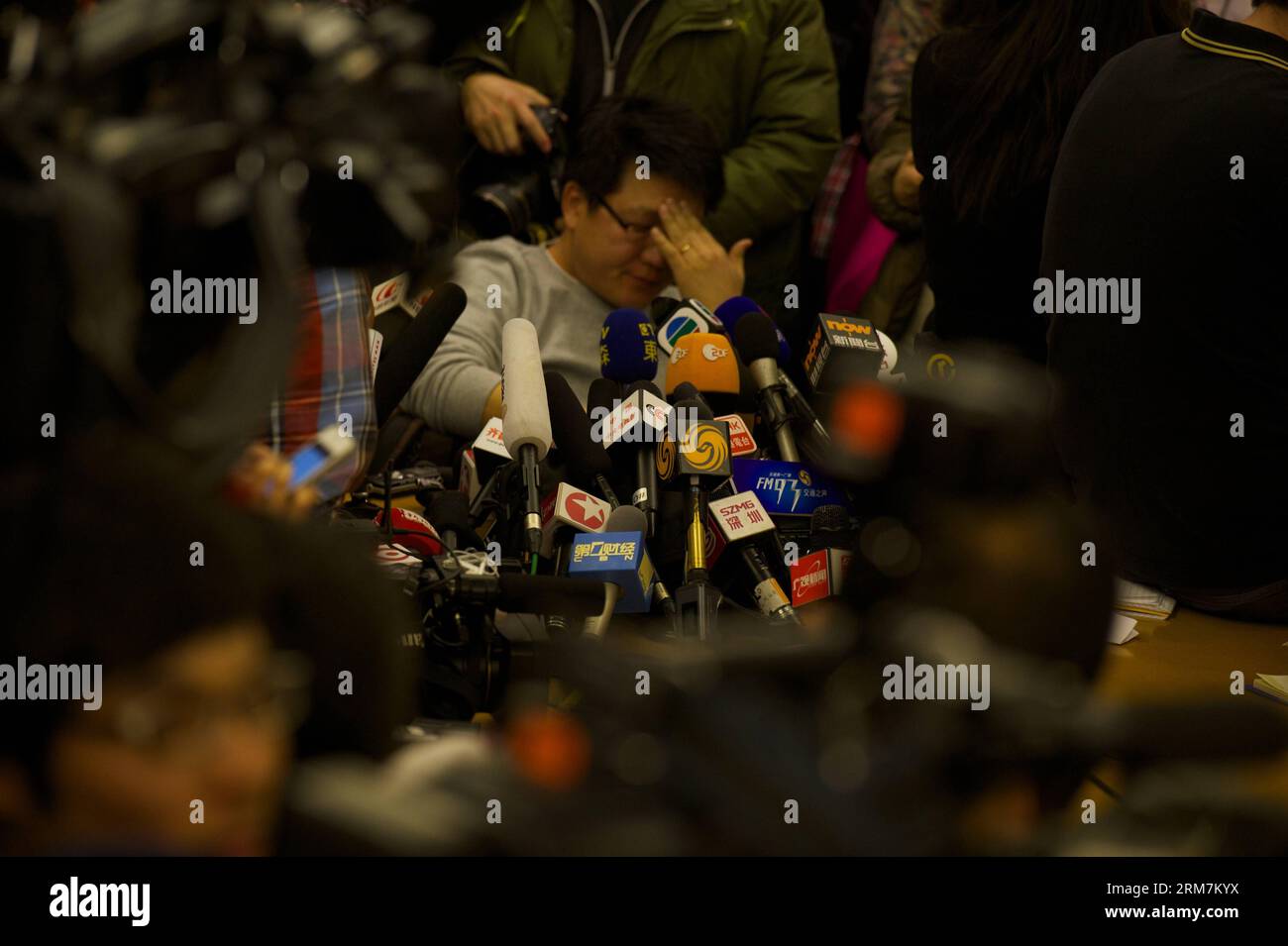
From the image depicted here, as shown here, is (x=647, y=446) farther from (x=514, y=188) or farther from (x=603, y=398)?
(x=514, y=188)

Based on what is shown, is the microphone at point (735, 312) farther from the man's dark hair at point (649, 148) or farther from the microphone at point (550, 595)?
the microphone at point (550, 595)

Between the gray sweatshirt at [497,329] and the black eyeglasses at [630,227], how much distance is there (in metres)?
0.09

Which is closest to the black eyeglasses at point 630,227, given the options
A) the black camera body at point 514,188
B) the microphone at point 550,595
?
the black camera body at point 514,188

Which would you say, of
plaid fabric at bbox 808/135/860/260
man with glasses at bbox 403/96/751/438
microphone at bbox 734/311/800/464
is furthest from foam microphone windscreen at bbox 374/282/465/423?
plaid fabric at bbox 808/135/860/260

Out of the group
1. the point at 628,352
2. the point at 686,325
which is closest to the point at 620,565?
the point at 628,352

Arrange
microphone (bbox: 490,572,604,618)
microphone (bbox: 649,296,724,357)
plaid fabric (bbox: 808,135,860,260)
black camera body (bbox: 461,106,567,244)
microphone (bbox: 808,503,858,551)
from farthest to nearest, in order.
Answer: plaid fabric (bbox: 808,135,860,260), black camera body (bbox: 461,106,567,244), microphone (bbox: 649,296,724,357), microphone (bbox: 808,503,858,551), microphone (bbox: 490,572,604,618)

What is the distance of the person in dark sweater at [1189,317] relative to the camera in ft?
3.76

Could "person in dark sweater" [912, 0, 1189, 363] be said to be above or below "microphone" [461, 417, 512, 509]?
above

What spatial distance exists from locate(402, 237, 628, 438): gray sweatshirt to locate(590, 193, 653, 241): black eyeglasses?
0.09 metres

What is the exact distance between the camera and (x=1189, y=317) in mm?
1175

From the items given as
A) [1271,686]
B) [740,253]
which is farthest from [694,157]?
[1271,686]

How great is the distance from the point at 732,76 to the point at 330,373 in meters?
1.56

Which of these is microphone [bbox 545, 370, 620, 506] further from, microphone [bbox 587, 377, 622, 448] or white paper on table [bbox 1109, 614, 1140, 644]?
white paper on table [bbox 1109, 614, 1140, 644]

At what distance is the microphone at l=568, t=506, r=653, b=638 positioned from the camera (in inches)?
38.3
